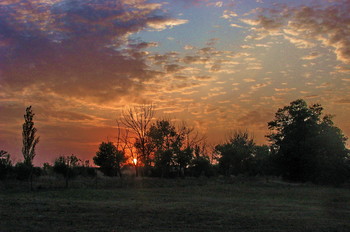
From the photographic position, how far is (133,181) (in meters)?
46.4

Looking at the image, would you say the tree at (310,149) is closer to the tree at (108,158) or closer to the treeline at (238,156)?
the treeline at (238,156)

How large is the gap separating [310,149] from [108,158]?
34.1 meters

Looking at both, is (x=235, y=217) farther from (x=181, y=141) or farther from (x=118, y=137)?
(x=181, y=141)

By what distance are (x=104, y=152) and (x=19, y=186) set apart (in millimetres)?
26551

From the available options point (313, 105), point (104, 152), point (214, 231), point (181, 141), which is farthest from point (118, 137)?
point (214, 231)

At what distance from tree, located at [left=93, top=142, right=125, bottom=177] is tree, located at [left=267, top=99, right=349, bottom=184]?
26.9 meters

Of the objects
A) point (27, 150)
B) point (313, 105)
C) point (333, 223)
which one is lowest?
point (333, 223)

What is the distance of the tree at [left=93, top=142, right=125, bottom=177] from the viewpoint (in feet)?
201

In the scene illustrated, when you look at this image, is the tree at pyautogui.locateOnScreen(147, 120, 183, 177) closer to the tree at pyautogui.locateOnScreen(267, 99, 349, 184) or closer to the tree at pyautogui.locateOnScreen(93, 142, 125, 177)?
the tree at pyautogui.locateOnScreen(93, 142, 125, 177)

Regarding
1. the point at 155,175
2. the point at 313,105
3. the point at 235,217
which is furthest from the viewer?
the point at 155,175

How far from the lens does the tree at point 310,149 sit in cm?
4781

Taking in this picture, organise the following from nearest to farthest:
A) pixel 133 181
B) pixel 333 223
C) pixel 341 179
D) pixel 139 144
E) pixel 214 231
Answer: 1. pixel 214 231
2. pixel 333 223
3. pixel 133 181
4. pixel 341 179
5. pixel 139 144

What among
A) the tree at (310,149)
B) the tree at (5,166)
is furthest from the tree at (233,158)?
the tree at (5,166)

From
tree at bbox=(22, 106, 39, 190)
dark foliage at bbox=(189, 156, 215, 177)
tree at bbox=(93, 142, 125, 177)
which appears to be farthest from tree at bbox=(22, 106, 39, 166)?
dark foliage at bbox=(189, 156, 215, 177)
